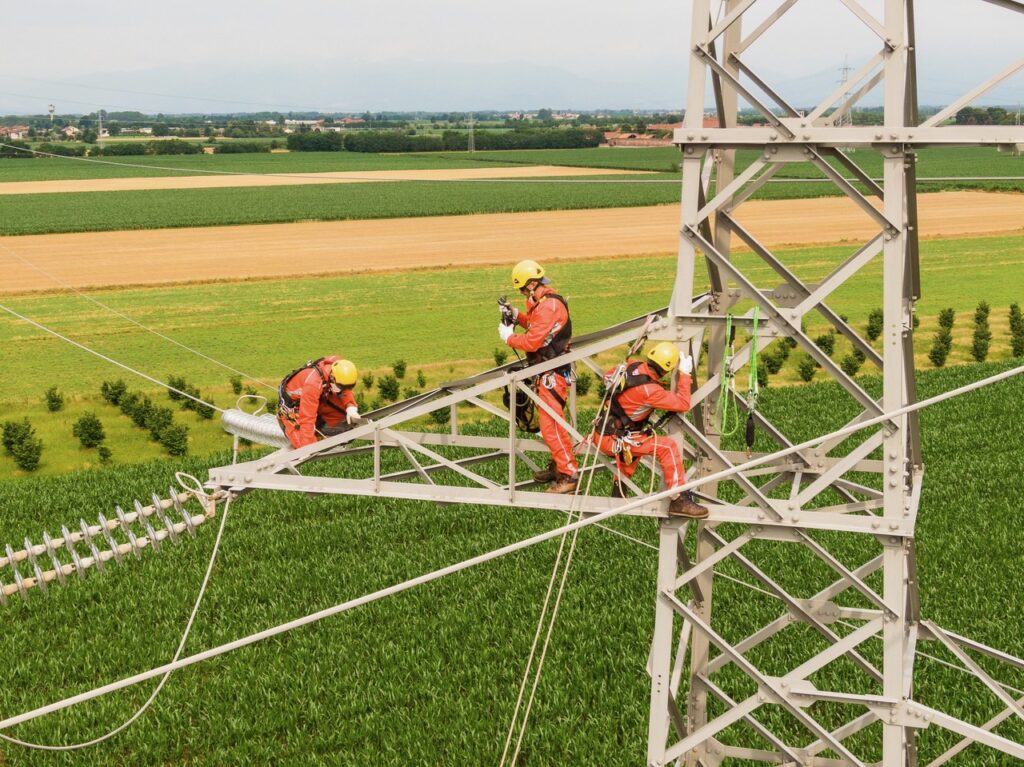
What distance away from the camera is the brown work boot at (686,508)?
9.83m

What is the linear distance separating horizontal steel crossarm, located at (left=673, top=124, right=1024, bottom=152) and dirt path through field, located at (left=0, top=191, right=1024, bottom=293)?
154 ft

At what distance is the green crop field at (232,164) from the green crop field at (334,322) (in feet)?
235

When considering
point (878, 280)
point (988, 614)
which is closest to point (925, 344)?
point (878, 280)

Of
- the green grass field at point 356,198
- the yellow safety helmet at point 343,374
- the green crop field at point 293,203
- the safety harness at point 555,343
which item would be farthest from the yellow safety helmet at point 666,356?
the green crop field at point 293,203

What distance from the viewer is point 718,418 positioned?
11156 mm

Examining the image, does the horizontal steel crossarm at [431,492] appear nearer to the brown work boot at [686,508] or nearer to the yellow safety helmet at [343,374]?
the brown work boot at [686,508]

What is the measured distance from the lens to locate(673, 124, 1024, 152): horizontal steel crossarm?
29.0ft

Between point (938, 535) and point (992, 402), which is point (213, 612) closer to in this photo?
point (938, 535)

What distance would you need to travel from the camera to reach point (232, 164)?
133 meters

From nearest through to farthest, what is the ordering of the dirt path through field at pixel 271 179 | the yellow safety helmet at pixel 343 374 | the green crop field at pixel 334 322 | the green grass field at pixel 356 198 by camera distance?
the yellow safety helmet at pixel 343 374 → the green crop field at pixel 334 322 → the green grass field at pixel 356 198 → the dirt path through field at pixel 271 179

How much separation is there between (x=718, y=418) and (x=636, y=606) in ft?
25.4

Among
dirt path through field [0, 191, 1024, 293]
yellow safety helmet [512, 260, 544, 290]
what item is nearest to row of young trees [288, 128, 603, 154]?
dirt path through field [0, 191, 1024, 293]

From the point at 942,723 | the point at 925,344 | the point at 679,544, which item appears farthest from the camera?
the point at 925,344

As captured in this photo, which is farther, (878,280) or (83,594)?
(878,280)
